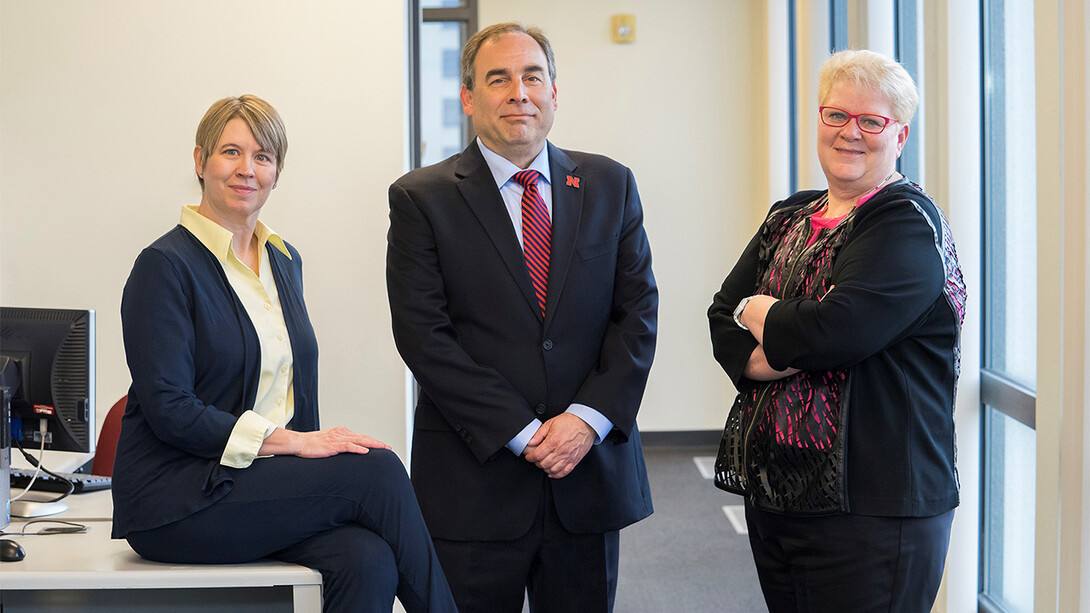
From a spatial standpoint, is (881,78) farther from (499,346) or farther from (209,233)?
(209,233)

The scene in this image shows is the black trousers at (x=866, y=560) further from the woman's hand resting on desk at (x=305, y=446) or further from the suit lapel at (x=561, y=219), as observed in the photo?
the woman's hand resting on desk at (x=305, y=446)

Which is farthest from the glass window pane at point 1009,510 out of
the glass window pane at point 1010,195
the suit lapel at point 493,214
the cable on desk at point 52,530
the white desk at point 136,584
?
the cable on desk at point 52,530

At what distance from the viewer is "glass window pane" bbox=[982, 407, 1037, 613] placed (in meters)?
2.97

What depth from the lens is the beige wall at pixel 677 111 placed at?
20.8ft

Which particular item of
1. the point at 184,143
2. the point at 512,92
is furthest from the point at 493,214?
the point at 184,143

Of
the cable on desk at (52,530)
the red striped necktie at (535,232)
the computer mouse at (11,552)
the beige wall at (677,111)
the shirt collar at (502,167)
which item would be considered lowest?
the cable on desk at (52,530)

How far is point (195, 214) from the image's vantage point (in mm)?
1994

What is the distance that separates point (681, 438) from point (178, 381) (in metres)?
5.12

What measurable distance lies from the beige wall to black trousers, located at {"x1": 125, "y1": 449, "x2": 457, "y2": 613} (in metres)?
4.70

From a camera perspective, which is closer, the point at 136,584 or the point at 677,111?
the point at 136,584

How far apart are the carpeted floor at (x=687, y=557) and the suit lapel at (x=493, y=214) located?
2.04m

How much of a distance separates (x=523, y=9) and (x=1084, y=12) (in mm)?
4649

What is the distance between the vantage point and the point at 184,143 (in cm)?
338

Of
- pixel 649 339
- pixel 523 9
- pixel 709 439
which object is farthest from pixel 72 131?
pixel 709 439
